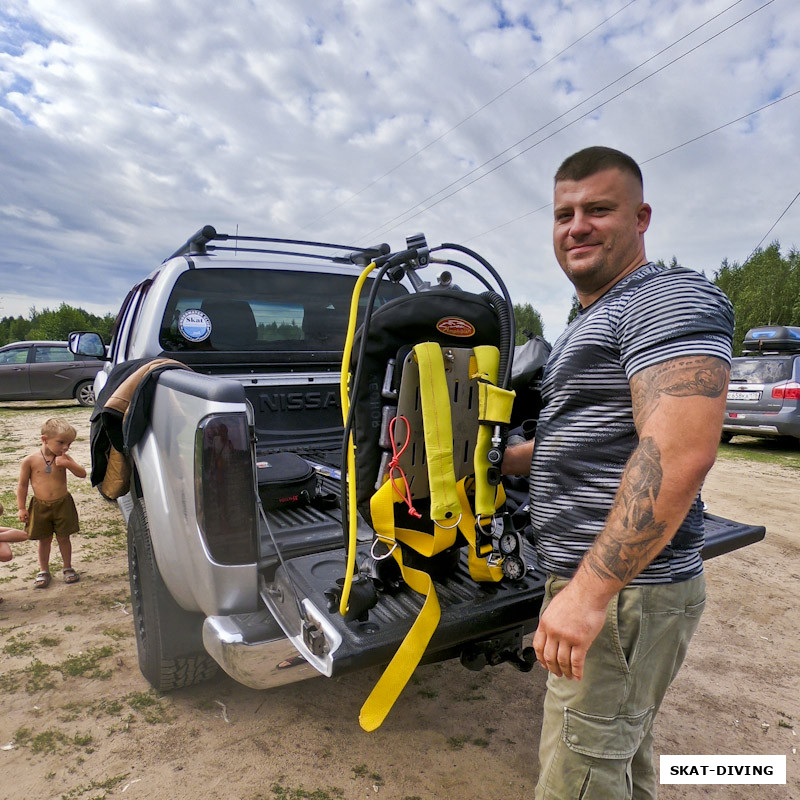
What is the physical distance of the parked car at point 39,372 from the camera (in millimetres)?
13164

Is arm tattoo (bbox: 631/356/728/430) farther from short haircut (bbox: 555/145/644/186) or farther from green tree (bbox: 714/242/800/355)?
green tree (bbox: 714/242/800/355)

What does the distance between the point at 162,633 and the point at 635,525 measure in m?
2.08

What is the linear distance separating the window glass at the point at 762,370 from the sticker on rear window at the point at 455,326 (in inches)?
319

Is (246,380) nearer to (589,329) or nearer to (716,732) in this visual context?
(589,329)

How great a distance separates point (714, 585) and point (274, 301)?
369 centimetres

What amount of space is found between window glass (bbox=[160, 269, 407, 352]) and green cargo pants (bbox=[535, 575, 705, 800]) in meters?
3.11

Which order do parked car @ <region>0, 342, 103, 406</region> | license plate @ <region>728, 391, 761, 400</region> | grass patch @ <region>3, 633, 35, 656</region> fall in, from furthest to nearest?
parked car @ <region>0, 342, 103, 406</region>, license plate @ <region>728, 391, 761, 400</region>, grass patch @ <region>3, 633, 35, 656</region>

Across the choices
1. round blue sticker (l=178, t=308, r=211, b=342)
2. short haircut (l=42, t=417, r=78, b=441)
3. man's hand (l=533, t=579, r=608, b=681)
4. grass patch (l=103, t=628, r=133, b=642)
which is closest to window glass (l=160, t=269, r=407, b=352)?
round blue sticker (l=178, t=308, r=211, b=342)

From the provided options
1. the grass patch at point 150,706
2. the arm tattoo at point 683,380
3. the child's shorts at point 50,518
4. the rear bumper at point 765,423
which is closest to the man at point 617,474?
the arm tattoo at point 683,380

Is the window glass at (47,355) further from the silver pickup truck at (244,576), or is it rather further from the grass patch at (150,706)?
the grass patch at (150,706)

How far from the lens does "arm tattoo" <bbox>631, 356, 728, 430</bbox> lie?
1.17 m

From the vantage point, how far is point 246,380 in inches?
154

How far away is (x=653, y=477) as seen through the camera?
1.17 meters

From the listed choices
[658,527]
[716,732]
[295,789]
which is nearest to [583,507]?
[658,527]
